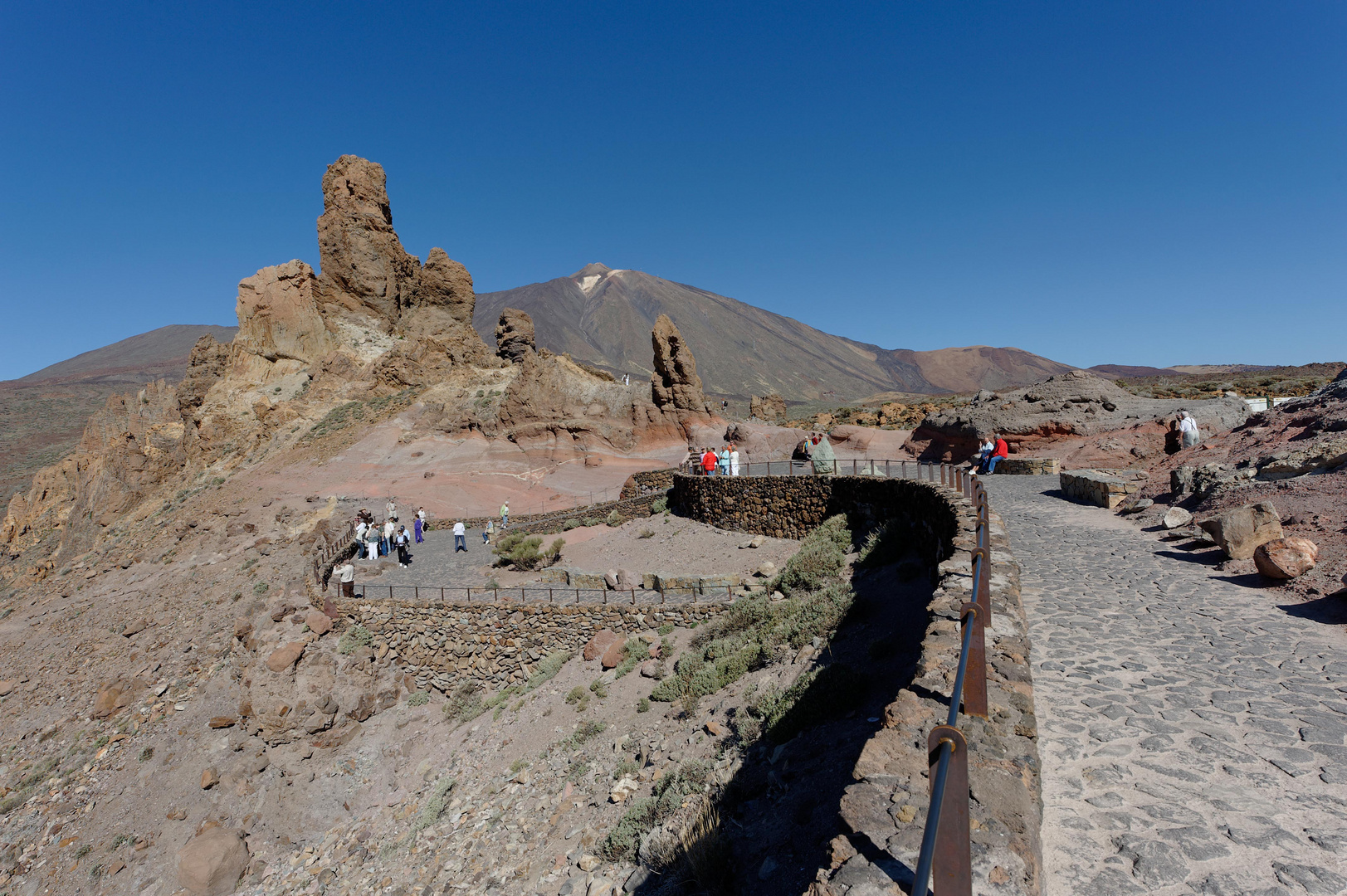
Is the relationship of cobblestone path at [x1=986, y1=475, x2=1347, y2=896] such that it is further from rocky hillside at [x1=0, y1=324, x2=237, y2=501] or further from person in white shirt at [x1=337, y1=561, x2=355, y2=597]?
rocky hillside at [x1=0, y1=324, x2=237, y2=501]

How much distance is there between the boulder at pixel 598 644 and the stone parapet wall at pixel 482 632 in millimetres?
280

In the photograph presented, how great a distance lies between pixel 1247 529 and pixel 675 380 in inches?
1060

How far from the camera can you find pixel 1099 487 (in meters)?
13.1

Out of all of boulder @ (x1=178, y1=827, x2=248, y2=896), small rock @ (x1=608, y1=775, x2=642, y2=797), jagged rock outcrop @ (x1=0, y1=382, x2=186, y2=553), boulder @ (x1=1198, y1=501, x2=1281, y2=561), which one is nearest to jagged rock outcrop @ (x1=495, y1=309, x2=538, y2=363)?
jagged rock outcrop @ (x1=0, y1=382, x2=186, y2=553)

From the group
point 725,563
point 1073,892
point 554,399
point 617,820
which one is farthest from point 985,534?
point 554,399

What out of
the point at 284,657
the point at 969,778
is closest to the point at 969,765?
the point at 969,778

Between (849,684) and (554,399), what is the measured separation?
93.0ft

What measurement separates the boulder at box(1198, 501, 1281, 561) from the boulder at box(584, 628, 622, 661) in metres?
10.6

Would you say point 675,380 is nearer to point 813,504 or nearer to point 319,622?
point 813,504

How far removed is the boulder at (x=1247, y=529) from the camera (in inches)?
292

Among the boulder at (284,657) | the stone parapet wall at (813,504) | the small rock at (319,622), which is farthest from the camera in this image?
the small rock at (319,622)

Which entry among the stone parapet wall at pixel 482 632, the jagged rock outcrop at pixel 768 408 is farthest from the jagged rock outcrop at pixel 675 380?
the stone parapet wall at pixel 482 632

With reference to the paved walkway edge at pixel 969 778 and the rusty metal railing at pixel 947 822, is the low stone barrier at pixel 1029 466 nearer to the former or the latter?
the paved walkway edge at pixel 969 778

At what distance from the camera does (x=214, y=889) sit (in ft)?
35.5
